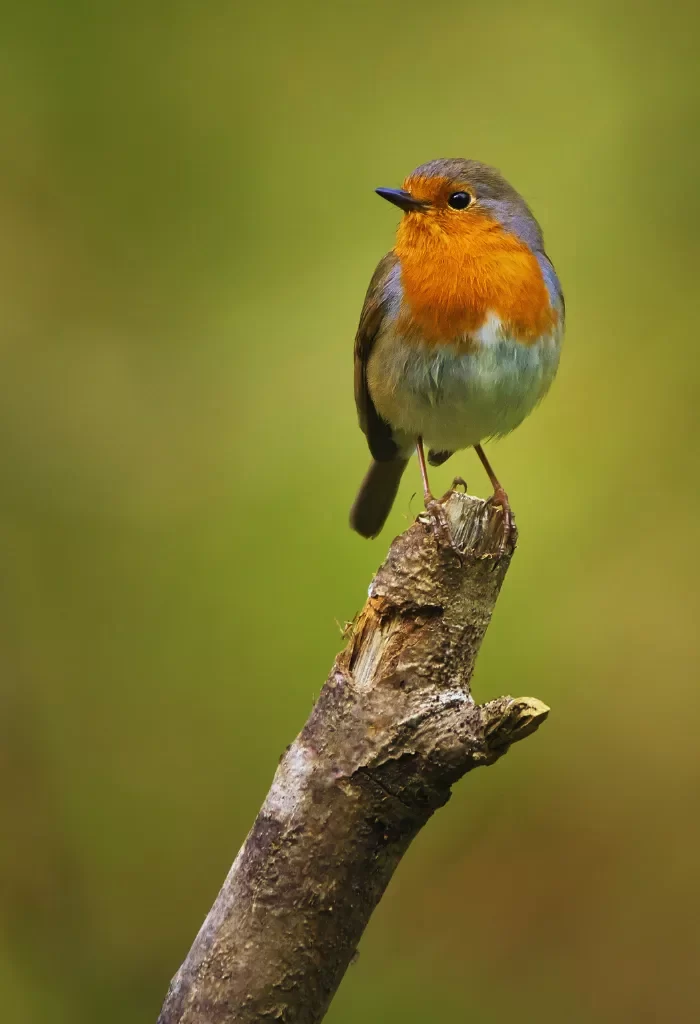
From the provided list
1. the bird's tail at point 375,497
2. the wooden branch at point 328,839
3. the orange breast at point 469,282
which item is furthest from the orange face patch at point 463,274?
the wooden branch at point 328,839

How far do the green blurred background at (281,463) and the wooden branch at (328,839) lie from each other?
193 cm

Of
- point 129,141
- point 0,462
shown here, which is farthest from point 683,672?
point 129,141

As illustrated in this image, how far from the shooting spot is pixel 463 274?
116 inches

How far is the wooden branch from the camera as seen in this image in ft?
6.00

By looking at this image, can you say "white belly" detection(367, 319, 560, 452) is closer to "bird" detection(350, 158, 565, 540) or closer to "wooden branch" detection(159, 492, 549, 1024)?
"bird" detection(350, 158, 565, 540)

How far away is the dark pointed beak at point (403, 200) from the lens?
3086 mm

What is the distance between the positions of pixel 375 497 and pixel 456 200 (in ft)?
3.42

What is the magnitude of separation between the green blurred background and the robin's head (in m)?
1.05

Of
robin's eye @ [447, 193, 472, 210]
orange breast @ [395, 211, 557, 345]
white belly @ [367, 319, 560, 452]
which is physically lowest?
white belly @ [367, 319, 560, 452]

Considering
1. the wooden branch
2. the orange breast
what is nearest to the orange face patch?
the orange breast

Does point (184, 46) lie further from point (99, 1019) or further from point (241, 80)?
point (99, 1019)

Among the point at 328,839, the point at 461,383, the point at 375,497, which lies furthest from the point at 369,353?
the point at 328,839

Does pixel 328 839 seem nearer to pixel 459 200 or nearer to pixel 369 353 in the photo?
pixel 369 353

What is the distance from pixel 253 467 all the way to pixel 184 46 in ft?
5.88
